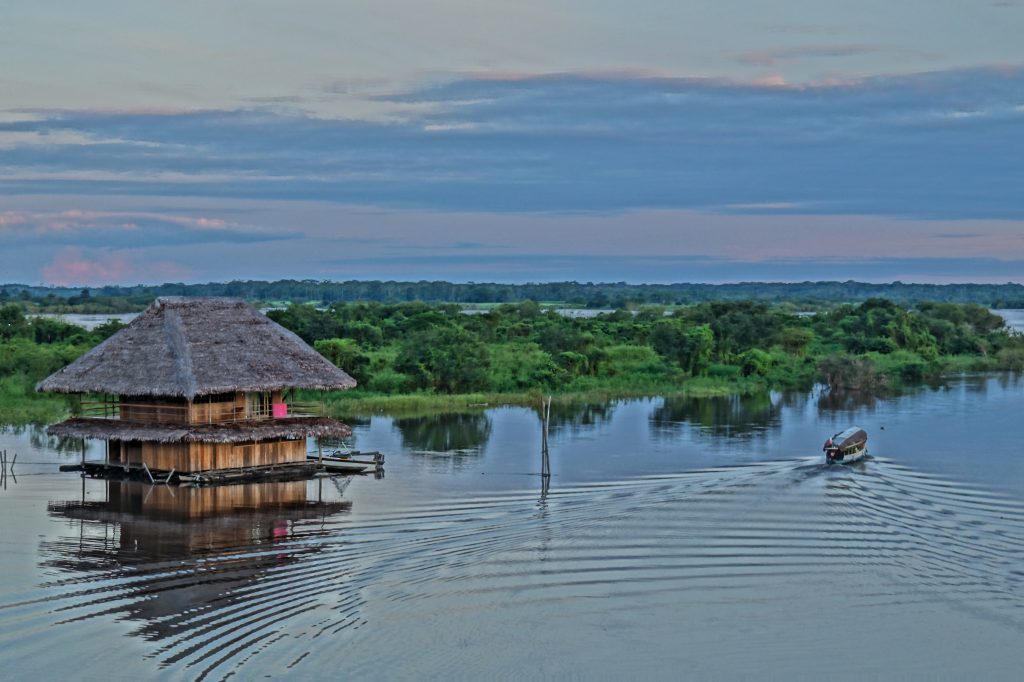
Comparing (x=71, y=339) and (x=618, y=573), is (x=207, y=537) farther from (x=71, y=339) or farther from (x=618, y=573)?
(x=71, y=339)

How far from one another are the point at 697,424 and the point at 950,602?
1985 cm

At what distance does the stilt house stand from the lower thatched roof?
0.02 meters

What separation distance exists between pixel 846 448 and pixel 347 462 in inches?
422

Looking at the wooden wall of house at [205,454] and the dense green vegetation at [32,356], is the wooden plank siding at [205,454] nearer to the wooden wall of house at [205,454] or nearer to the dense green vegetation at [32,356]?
the wooden wall of house at [205,454]

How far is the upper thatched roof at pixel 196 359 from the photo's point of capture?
23125 millimetres

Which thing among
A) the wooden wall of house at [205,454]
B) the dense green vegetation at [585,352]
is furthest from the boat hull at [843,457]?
the dense green vegetation at [585,352]

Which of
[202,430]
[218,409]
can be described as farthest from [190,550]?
[218,409]

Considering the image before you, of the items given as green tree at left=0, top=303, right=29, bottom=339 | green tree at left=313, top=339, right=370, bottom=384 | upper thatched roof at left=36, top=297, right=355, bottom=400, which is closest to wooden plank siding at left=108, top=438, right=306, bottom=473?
upper thatched roof at left=36, top=297, right=355, bottom=400

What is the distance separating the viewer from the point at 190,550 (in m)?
18.7

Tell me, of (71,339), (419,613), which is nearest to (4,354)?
(71,339)

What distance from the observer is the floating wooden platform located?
23000 millimetres

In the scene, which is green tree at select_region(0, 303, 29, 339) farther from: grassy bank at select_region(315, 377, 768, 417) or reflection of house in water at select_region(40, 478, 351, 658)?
reflection of house in water at select_region(40, 478, 351, 658)

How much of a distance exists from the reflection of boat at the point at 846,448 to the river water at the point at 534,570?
1.28ft

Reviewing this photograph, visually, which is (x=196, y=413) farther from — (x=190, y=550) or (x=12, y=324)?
(x=12, y=324)
